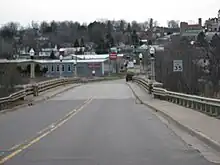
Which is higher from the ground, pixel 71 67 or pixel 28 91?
pixel 71 67

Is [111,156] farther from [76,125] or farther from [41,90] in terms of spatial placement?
[41,90]

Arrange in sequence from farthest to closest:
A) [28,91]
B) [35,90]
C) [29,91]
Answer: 1. [35,90]
2. [29,91]
3. [28,91]

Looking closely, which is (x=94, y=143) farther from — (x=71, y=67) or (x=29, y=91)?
(x=71, y=67)

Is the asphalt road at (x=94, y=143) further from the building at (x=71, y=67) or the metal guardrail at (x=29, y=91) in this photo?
the building at (x=71, y=67)

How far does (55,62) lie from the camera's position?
4700 inches

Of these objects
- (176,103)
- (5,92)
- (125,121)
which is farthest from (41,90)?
(125,121)

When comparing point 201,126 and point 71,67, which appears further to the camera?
point 71,67

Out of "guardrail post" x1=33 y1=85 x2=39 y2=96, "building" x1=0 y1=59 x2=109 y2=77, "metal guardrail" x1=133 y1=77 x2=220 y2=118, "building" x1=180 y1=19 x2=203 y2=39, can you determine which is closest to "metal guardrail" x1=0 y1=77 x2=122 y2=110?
"guardrail post" x1=33 y1=85 x2=39 y2=96

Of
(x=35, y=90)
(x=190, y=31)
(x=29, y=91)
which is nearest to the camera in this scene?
(x=29, y=91)

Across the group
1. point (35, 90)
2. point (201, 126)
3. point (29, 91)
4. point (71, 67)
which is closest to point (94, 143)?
point (201, 126)

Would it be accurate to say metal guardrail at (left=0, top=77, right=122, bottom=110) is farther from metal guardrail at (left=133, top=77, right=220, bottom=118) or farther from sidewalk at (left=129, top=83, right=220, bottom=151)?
sidewalk at (left=129, top=83, right=220, bottom=151)

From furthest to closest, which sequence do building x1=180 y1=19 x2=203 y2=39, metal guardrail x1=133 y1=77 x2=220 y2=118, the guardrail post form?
building x1=180 y1=19 x2=203 y2=39
the guardrail post
metal guardrail x1=133 y1=77 x2=220 y2=118

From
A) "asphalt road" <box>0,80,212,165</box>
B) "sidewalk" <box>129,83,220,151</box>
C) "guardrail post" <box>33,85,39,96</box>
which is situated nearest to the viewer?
"asphalt road" <box>0,80,212,165</box>

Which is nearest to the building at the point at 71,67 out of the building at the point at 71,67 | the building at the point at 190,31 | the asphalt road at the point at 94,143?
the building at the point at 71,67
